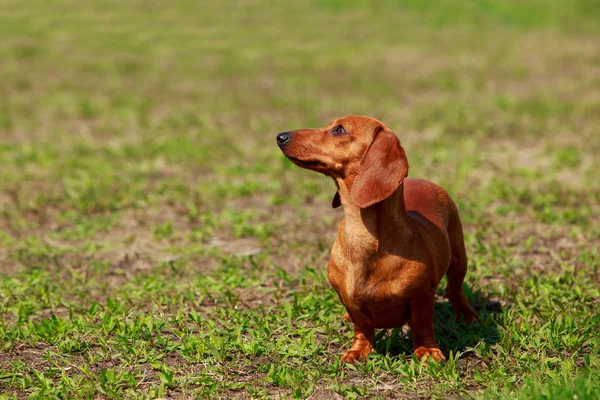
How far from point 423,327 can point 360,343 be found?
38cm

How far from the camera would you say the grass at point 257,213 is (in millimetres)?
4406

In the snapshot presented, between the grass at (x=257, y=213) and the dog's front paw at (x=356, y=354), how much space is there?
5 centimetres

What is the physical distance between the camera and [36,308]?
5.41 meters

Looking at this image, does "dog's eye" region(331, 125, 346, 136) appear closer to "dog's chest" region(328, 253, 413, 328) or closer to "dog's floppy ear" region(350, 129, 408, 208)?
"dog's floppy ear" region(350, 129, 408, 208)

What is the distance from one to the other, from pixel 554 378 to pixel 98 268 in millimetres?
3556

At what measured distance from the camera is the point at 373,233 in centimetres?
417

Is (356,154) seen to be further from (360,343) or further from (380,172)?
(360,343)

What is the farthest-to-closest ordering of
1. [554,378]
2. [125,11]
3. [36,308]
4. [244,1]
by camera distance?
[244,1], [125,11], [36,308], [554,378]

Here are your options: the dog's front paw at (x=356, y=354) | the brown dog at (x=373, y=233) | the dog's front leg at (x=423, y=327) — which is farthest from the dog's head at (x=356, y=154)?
the dog's front paw at (x=356, y=354)

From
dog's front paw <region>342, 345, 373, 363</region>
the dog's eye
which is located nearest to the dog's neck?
the dog's eye

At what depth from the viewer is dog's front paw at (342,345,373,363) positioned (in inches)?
175

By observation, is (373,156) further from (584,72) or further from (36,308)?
(584,72)

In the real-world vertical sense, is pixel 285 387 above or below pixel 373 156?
below

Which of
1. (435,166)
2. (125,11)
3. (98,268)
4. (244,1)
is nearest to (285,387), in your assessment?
(98,268)
